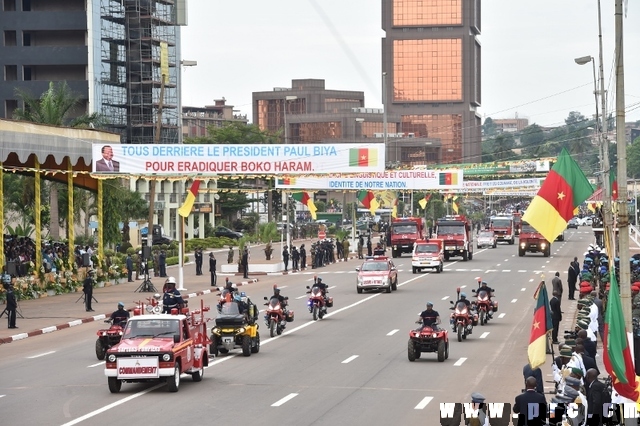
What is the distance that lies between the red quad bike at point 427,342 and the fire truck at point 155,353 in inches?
231

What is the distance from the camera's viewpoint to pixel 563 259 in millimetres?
75500

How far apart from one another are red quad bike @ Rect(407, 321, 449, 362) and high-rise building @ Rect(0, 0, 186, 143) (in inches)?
3279

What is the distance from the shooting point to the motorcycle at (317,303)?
39.6 m

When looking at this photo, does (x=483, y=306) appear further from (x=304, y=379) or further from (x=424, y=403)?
(x=424, y=403)

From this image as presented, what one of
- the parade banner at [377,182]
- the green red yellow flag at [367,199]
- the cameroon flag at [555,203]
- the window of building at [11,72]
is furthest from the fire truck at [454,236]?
the window of building at [11,72]

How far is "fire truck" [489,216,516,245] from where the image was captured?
9981cm

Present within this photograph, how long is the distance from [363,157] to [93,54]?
60.2 m

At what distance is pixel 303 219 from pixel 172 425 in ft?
448

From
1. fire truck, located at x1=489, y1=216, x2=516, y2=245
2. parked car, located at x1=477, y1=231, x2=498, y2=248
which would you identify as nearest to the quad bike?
parked car, located at x1=477, y1=231, x2=498, y2=248

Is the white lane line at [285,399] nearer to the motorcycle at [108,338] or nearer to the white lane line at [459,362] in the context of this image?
the white lane line at [459,362]

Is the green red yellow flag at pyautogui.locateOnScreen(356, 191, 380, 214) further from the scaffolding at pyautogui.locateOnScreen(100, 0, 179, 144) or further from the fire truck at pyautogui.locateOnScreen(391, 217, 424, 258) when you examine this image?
the scaffolding at pyautogui.locateOnScreen(100, 0, 179, 144)

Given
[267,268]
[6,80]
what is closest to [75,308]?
[267,268]

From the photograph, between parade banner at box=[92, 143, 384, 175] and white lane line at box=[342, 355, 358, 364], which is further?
parade banner at box=[92, 143, 384, 175]

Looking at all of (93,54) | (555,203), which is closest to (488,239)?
(93,54)
